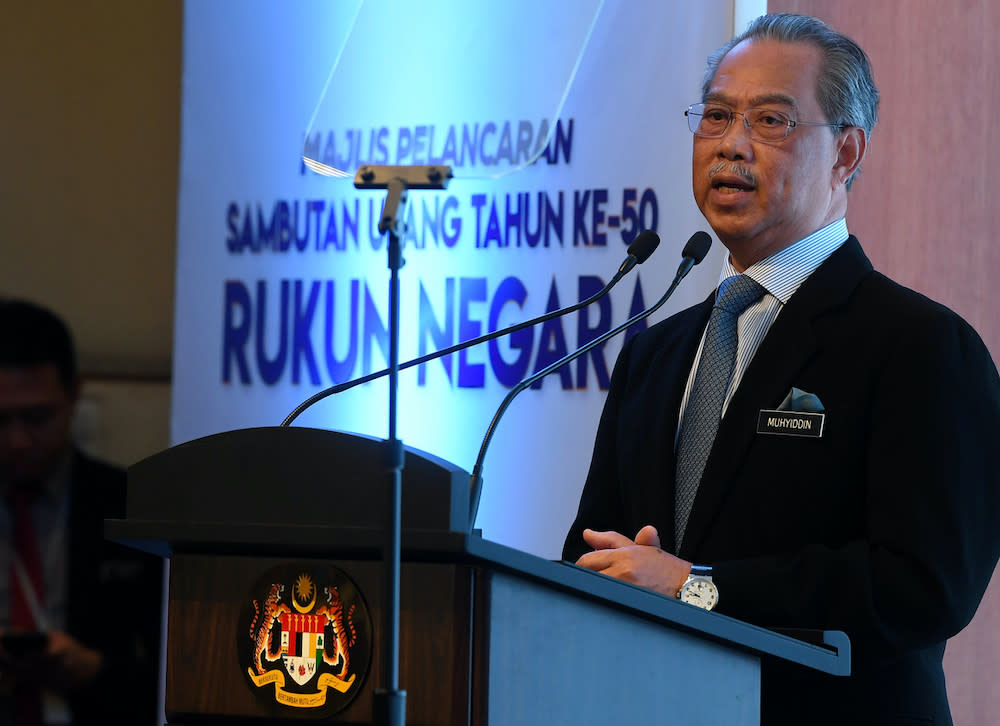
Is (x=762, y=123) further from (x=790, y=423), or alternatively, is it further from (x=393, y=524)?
(x=393, y=524)

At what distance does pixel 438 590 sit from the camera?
3.71 feet

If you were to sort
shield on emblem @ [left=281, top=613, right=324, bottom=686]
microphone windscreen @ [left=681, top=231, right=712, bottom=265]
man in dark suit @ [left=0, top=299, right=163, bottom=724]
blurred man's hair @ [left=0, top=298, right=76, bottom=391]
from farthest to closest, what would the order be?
blurred man's hair @ [left=0, top=298, right=76, bottom=391] → man in dark suit @ [left=0, top=299, right=163, bottom=724] → microphone windscreen @ [left=681, top=231, right=712, bottom=265] → shield on emblem @ [left=281, top=613, right=324, bottom=686]

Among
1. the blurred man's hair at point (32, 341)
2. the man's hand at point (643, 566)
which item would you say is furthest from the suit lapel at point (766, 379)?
the blurred man's hair at point (32, 341)

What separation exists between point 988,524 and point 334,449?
3.08 feet

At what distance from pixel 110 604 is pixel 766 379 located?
1.80 metres

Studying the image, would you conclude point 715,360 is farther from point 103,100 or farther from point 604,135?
point 103,100

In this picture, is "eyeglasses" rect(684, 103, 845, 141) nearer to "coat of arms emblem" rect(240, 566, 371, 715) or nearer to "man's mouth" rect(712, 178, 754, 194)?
"man's mouth" rect(712, 178, 754, 194)

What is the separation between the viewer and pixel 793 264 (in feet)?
6.50

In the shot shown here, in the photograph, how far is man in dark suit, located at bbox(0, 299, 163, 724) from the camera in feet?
9.52

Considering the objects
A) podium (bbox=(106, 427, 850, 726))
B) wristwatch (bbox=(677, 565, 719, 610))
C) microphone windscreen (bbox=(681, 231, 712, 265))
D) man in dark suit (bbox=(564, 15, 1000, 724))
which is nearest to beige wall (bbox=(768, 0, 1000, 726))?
man in dark suit (bbox=(564, 15, 1000, 724))

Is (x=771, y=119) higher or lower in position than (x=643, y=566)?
higher

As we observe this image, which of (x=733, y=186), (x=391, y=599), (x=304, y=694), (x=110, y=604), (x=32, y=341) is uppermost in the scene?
(x=733, y=186)

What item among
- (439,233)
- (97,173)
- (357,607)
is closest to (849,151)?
(357,607)

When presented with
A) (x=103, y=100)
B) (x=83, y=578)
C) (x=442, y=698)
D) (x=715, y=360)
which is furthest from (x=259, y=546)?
(x=103, y=100)
